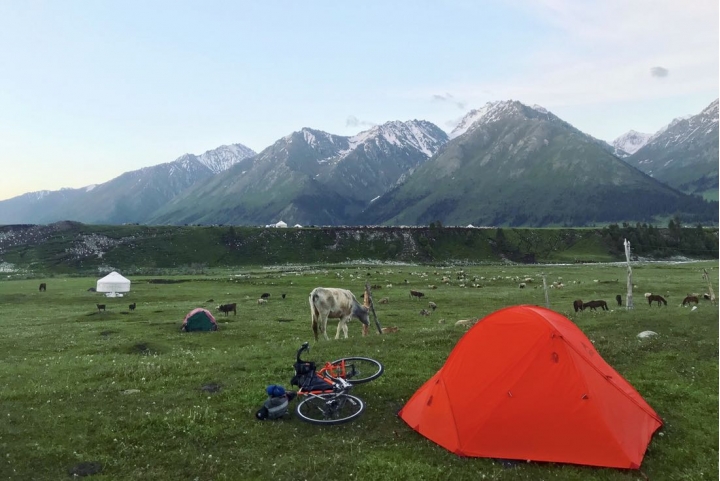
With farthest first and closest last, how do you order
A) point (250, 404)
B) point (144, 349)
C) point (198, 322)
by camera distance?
point (198, 322) → point (144, 349) → point (250, 404)

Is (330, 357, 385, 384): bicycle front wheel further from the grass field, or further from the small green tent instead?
the small green tent

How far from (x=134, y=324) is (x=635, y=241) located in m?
156

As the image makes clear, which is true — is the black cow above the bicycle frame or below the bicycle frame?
below

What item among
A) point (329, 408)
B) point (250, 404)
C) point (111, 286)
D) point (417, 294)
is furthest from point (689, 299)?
point (111, 286)

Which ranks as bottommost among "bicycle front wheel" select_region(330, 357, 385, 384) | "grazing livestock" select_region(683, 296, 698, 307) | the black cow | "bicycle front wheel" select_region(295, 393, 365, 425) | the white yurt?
the black cow

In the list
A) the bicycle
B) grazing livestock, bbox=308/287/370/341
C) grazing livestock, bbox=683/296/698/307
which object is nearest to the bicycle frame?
the bicycle

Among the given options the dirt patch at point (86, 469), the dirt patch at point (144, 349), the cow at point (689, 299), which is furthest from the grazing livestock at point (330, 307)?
the cow at point (689, 299)

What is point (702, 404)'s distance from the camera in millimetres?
13758

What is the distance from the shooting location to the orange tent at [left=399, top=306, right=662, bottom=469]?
10907mm

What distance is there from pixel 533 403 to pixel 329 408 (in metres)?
6.05

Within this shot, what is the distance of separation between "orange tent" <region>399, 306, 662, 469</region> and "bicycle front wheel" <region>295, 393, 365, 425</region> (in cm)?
181

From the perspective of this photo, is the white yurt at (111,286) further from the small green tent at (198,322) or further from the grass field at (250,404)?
the small green tent at (198,322)

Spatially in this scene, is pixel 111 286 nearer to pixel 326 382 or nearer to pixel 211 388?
pixel 211 388

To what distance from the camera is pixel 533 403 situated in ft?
37.5
